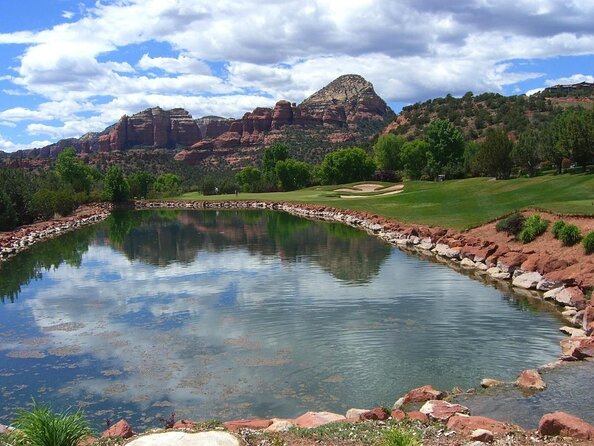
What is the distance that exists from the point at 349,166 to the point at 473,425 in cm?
9854

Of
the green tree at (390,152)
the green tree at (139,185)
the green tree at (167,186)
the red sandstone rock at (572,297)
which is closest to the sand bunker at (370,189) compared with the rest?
the green tree at (390,152)

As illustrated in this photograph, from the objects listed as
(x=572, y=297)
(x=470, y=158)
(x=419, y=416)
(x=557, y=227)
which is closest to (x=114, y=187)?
(x=470, y=158)

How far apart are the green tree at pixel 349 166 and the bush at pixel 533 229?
251 feet

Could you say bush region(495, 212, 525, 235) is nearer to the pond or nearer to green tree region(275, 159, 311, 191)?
the pond

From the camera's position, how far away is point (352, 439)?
1001 cm

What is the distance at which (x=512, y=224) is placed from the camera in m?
33.0

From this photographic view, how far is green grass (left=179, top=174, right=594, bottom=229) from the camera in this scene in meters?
40.0

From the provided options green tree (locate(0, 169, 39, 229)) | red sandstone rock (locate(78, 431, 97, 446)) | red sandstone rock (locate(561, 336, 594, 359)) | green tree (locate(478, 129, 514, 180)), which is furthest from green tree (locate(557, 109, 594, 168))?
red sandstone rock (locate(78, 431, 97, 446))

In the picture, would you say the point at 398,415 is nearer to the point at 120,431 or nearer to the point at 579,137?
the point at 120,431

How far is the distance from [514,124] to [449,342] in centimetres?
9043

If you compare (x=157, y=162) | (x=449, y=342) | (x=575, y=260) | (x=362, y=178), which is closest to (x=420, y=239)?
(x=575, y=260)

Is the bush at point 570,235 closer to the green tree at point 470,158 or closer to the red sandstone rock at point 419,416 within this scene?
the red sandstone rock at point 419,416

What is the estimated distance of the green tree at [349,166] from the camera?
107500 millimetres

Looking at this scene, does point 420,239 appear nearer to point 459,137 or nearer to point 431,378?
point 431,378
